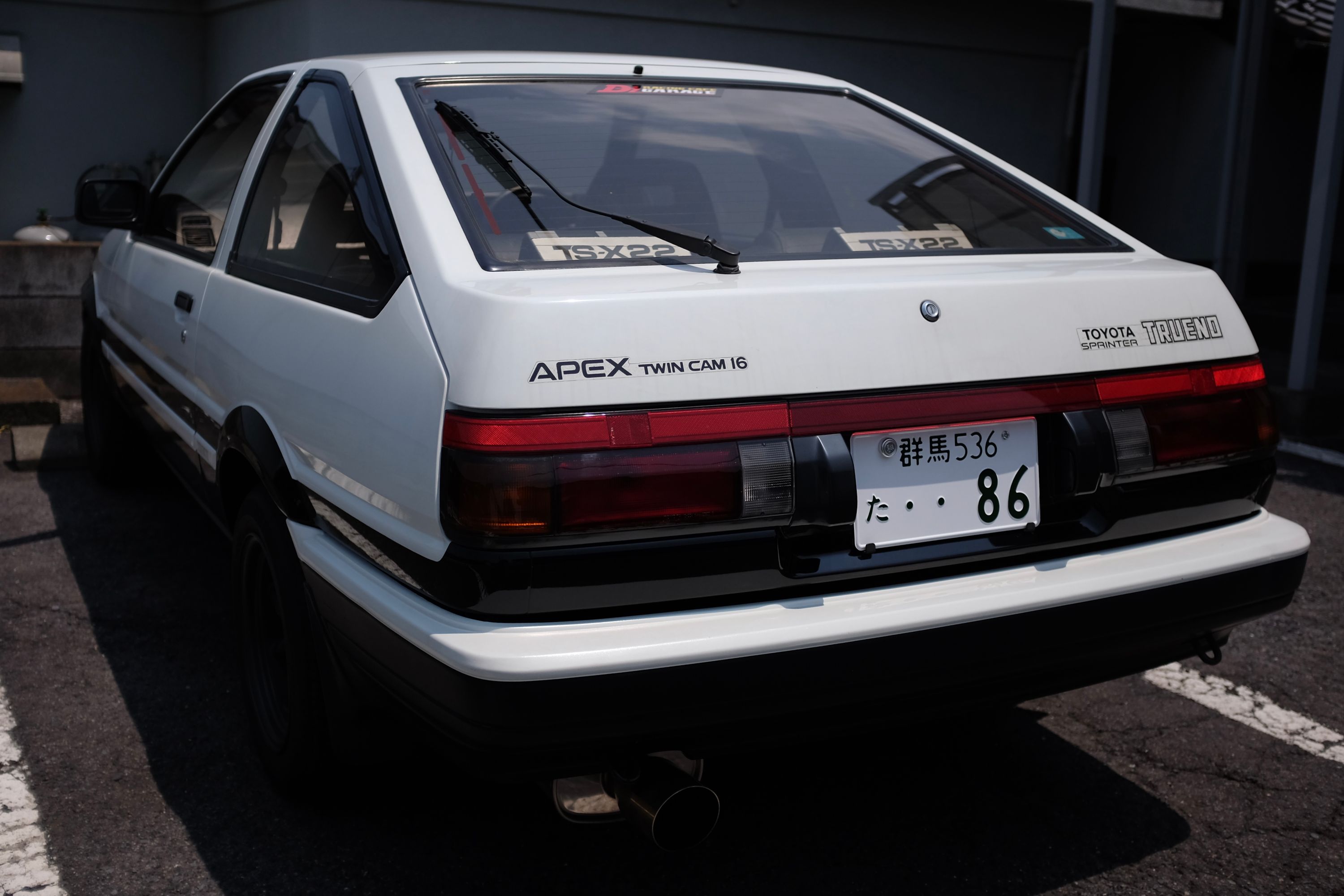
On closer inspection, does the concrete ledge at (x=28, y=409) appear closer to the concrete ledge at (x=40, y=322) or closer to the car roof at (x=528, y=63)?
the concrete ledge at (x=40, y=322)

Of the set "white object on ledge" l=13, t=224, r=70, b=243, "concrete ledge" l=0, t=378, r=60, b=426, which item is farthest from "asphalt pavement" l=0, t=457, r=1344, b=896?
"white object on ledge" l=13, t=224, r=70, b=243

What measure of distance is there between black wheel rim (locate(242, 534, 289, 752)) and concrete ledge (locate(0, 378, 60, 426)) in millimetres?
3267

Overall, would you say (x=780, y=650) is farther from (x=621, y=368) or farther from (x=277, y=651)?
(x=277, y=651)

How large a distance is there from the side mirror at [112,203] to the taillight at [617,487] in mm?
2746

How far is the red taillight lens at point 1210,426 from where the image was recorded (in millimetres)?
2188

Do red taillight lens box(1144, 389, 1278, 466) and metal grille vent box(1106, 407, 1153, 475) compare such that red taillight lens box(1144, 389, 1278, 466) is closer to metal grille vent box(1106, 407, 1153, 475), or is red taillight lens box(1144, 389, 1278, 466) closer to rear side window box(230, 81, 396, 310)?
metal grille vent box(1106, 407, 1153, 475)

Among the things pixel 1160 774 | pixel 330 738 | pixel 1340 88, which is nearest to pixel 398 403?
pixel 330 738

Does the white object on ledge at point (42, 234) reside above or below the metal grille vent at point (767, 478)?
above

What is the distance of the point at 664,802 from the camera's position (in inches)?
74.2

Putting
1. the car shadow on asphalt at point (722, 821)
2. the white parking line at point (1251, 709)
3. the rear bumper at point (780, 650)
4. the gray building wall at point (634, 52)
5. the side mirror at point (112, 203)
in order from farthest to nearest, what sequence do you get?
the gray building wall at point (634, 52), the side mirror at point (112, 203), the white parking line at point (1251, 709), the car shadow on asphalt at point (722, 821), the rear bumper at point (780, 650)

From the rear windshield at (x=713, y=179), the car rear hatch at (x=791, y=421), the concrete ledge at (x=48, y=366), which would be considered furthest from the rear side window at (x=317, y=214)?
the concrete ledge at (x=48, y=366)

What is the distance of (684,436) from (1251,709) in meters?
2.21

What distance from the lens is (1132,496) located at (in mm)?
2170

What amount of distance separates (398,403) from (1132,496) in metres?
1.33
